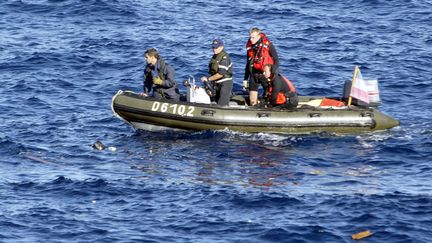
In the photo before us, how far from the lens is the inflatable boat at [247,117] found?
23.7 m

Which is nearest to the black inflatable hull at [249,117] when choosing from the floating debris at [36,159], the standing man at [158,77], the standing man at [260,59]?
the standing man at [158,77]

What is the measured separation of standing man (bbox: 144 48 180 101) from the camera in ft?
77.2

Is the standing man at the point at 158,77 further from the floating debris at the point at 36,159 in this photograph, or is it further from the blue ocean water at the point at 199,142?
the floating debris at the point at 36,159

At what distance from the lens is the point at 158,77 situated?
78.2 ft

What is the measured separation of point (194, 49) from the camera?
103 ft

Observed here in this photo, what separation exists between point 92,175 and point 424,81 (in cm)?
1117

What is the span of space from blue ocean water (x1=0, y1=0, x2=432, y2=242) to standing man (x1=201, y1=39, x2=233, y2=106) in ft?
3.26

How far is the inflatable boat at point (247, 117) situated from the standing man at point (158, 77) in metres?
0.36

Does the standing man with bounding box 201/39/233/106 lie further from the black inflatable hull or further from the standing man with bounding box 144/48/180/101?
the standing man with bounding box 144/48/180/101

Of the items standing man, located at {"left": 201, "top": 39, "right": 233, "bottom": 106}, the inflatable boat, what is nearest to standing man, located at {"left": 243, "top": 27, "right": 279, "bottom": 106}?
standing man, located at {"left": 201, "top": 39, "right": 233, "bottom": 106}

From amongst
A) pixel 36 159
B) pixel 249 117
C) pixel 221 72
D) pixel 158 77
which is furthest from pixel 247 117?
pixel 36 159

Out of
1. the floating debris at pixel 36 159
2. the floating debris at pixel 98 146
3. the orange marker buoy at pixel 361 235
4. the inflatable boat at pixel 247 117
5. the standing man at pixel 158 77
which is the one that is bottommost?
the floating debris at pixel 36 159

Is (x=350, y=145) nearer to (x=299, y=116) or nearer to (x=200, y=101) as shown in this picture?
(x=299, y=116)

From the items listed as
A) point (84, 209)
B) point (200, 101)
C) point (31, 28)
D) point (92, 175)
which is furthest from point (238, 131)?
point (31, 28)
